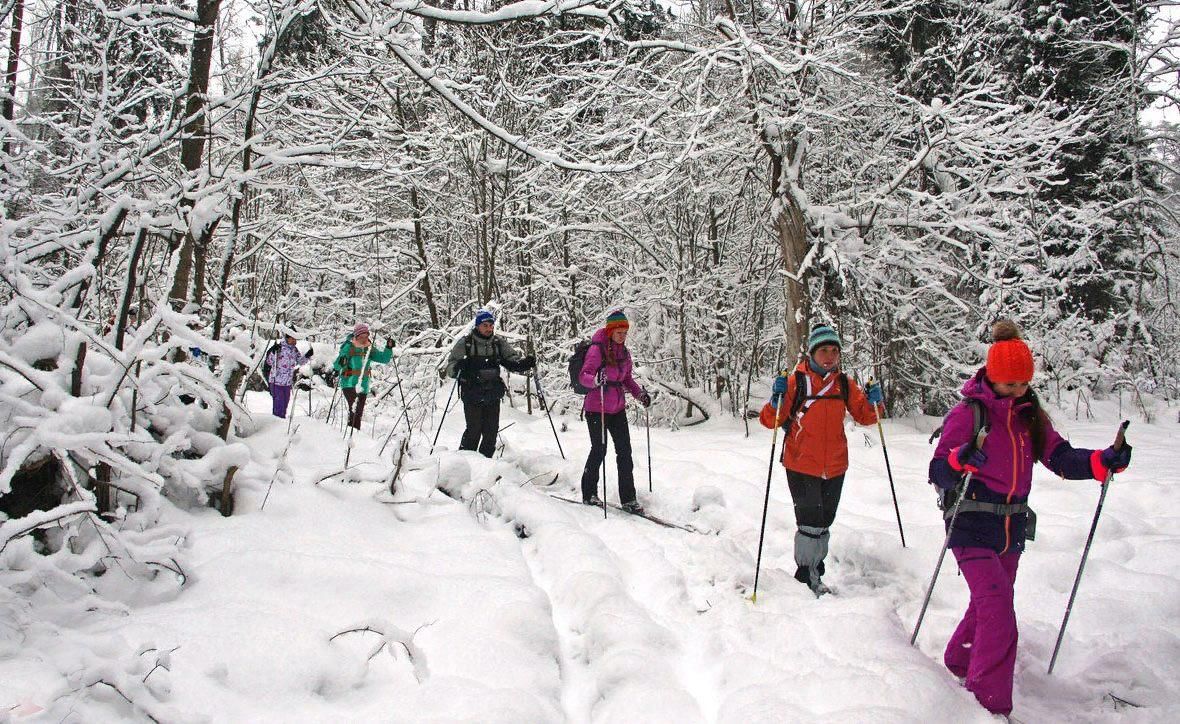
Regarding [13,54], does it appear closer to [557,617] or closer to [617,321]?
[617,321]

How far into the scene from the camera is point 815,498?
4367mm

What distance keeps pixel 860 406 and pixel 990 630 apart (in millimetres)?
1850

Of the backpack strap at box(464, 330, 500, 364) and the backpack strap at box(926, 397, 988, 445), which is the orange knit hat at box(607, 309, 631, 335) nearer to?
the backpack strap at box(464, 330, 500, 364)

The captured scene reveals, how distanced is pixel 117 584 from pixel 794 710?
113 inches

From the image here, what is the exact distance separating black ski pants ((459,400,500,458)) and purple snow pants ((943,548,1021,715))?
5117 mm

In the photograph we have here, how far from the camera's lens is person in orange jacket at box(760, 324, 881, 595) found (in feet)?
14.4

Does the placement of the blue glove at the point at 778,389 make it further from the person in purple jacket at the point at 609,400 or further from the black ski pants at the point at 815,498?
the person in purple jacket at the point at 609,400

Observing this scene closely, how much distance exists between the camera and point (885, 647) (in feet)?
10.4

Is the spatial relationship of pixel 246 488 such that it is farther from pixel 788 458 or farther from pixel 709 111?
pixel 709 111

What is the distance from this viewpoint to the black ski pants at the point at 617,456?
631 centimetres

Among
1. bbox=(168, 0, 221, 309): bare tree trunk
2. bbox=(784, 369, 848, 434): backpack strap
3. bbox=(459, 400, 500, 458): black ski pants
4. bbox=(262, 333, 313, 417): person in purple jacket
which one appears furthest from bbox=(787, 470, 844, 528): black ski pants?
bbox=(262, 333, 313, 417): person in purple jacket

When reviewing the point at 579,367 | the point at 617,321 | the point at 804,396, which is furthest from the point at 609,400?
the point at 804,396

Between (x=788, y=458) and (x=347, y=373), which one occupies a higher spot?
Result: (x=788, y=458)

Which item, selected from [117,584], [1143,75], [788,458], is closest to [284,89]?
[117,584]
